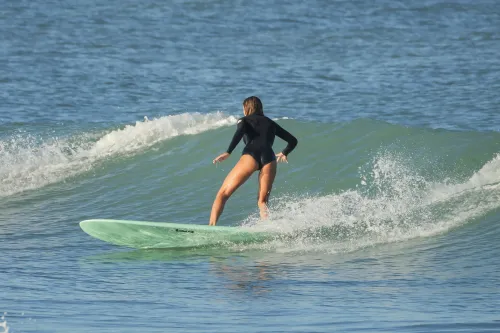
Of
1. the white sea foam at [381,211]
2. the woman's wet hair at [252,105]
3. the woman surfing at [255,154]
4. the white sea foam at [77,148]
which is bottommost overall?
the white sea foam at [381,211]

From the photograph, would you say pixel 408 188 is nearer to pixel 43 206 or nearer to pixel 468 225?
pixel 468 225

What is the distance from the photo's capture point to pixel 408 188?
12.4 meters

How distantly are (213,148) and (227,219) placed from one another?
3583mm

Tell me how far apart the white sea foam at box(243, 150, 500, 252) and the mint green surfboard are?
20 cm

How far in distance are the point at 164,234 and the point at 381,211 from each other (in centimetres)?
245

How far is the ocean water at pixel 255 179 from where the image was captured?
7965mm

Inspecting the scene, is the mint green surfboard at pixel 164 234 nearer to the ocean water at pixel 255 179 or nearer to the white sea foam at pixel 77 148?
the ocean water at pixel 255 179

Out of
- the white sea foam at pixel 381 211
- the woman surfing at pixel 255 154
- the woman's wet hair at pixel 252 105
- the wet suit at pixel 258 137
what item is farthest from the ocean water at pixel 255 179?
the woman's wet hair at pixel 252 105

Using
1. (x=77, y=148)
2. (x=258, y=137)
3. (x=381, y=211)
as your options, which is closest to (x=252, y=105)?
(x=258, y=137)

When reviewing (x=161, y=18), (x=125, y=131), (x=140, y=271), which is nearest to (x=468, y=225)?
(x=140, y=271)

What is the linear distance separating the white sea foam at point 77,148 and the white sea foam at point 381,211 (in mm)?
4004

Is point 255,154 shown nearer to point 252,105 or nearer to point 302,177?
point 252,105

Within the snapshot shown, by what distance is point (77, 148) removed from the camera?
16.8m

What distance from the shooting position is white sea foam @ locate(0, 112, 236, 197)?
1534 centimetres
